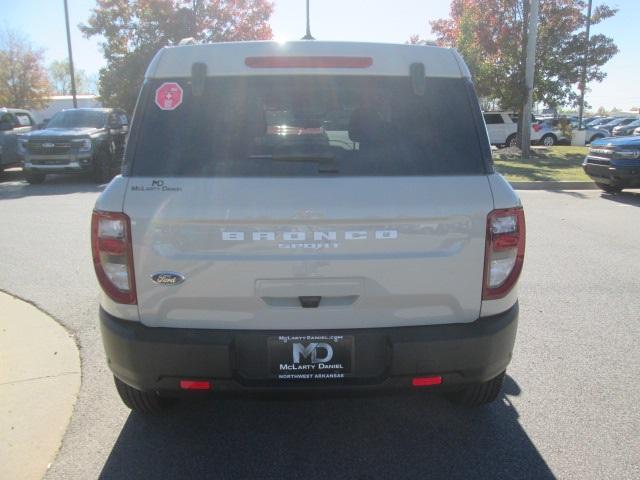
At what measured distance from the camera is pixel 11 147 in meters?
16.0

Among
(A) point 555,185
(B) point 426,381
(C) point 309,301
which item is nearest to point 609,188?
(A) point 555,185

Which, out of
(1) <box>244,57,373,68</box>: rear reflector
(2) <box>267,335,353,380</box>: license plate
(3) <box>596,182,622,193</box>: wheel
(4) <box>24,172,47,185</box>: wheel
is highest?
(1) <box>244,57,373,68</box>: rear reflector

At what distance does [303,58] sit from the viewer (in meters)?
2.64

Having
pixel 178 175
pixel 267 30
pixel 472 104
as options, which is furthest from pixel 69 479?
pixel 267 30

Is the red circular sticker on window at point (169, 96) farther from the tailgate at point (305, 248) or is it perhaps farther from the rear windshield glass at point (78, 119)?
the rear windshield glass at point (78, 119)

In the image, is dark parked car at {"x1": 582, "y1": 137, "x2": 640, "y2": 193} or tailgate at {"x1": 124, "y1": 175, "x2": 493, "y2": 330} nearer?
tailgate at {"x1": 124, "y1": 175, "x2": 493, "y2": 330}

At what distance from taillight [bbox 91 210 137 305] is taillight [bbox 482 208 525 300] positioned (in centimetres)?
161

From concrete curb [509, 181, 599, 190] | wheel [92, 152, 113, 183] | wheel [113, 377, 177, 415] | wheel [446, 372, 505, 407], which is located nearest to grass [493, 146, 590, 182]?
concrete curb [509, 181, 599, 190]

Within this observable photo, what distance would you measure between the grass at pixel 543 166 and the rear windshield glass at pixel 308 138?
12.5 meters

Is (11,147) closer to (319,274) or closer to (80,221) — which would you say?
(80,221)

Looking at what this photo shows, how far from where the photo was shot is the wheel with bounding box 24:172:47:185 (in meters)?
14.4

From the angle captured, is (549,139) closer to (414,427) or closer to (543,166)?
(543,166)

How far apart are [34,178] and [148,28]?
12.9 metres

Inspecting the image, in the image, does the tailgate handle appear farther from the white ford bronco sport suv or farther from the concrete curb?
the concrete curb
